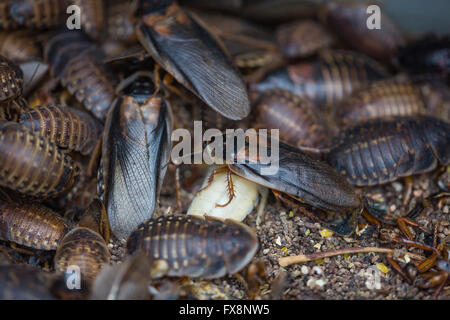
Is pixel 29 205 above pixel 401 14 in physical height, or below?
below

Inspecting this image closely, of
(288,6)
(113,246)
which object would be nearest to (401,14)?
(288,6)

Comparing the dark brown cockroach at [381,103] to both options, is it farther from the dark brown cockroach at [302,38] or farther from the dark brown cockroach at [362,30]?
the dark brown cockroach at [302,38]

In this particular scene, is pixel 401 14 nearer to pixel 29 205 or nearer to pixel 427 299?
pixel 427 299

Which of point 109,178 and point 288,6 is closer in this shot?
point 109,178

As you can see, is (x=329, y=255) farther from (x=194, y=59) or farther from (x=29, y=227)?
(x=29, y=227)

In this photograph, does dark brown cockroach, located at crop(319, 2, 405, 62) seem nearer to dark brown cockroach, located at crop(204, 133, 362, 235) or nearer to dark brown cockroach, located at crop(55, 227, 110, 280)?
dark brown cockroach, located at crop(204, 133, 362, 235)

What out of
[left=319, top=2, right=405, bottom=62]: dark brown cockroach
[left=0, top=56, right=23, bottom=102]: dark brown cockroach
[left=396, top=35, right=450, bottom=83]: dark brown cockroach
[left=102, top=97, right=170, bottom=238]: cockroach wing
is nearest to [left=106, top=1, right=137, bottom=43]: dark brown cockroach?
[left=102, top=97, right=170, bottom=238]: cockroach wing
